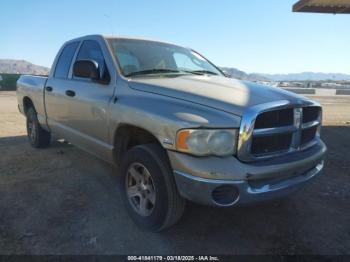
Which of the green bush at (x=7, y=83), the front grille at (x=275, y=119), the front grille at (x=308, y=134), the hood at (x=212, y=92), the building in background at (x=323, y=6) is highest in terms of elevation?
the building in background at (x=323, y=6)

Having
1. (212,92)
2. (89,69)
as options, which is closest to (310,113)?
(212,92)

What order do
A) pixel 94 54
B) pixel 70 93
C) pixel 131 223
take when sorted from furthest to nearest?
pixel 70 93 → pixel 94 54 → pixel 131 223

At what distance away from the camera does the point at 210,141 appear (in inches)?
105

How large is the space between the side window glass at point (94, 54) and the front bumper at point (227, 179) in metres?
1.53

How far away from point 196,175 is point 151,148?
590 mm

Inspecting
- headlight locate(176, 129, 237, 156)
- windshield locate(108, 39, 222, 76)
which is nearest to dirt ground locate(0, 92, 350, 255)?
headlight locate(176, 129, 237, 156)

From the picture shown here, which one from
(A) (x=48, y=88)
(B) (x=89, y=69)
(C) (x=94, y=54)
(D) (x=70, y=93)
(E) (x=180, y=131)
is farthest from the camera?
(A) (x=48, y=88)

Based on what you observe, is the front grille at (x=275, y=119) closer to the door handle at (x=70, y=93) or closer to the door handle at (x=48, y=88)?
the door handle at (x=70, y=93)

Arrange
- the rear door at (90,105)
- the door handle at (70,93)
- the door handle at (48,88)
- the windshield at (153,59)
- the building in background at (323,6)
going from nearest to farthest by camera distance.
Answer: the rear door at (90,105) < the windshield at (153,59) < the door handle at (70,93) < the door handle at (48,88) < the building in background at (323,6)

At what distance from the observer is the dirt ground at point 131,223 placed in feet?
9.94

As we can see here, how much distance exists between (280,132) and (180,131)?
0.87m

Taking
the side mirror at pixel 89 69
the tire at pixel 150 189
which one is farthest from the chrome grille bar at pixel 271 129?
the side mirror at pixel 89 69

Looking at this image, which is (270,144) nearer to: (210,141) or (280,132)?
(280,132)

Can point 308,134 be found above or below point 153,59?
below
